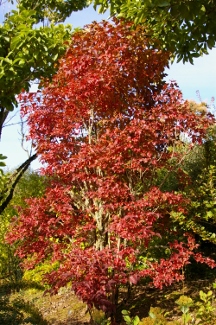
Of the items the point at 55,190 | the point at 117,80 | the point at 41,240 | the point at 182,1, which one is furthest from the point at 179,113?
the point at 41,240

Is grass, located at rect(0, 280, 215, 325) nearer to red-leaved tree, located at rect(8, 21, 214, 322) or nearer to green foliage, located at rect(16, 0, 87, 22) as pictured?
red-leaved tree, located at rect(8, 21, 214, 322)

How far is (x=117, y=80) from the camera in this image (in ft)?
17.8

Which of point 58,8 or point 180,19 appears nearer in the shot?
point 180,19

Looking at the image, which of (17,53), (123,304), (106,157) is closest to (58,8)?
(17,53)

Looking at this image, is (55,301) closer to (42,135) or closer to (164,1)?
(42,135)

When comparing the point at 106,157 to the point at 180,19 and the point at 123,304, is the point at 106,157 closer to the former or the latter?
the point at 180,19

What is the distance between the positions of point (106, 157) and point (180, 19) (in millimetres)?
2171

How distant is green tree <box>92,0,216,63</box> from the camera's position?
374cm

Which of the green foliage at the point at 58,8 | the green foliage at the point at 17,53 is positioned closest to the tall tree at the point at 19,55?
the green foliage at the point at 17,53

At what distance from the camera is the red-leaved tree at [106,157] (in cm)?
495

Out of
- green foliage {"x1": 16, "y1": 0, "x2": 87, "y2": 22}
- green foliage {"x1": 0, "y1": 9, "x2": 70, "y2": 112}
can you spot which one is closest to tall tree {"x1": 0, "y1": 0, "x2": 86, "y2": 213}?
green foliage {"x1": 0, "y1": 9, "x2": 70, "y2": 112}

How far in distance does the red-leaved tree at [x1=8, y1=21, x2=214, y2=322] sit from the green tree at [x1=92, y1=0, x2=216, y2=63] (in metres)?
0.33

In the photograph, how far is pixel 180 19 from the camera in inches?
189

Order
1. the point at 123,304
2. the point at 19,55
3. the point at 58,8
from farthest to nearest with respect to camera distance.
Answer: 1. the point at 58,8
2. the point at 123,304
3. the point at 19,55
